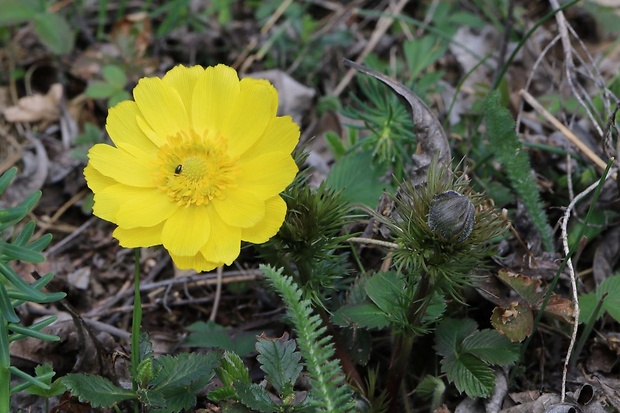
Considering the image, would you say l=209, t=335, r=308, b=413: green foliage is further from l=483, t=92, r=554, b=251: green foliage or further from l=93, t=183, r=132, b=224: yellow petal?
l=483, t=92, r=554, b=251: green foliage

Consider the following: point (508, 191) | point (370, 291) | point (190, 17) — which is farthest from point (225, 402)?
point (190, 17)

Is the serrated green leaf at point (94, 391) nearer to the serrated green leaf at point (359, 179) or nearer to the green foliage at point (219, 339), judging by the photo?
the green foliage at point (219, 339)

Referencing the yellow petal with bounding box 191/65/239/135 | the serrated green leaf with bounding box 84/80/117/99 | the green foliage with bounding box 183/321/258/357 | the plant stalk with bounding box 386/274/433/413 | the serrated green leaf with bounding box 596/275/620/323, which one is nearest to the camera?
the plant stalk with bounding box 386/274/433/413

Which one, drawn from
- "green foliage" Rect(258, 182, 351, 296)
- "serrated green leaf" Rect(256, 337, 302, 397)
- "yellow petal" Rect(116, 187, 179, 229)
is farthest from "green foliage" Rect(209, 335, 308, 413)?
"yellow petal" Rect(116, 187, 179, 229)

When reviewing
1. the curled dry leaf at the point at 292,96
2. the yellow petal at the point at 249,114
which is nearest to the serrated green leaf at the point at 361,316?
the yellow petal at the point at 249,114

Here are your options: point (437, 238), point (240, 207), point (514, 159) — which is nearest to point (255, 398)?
point (240, 207)

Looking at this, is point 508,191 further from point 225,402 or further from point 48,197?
point 48,197
